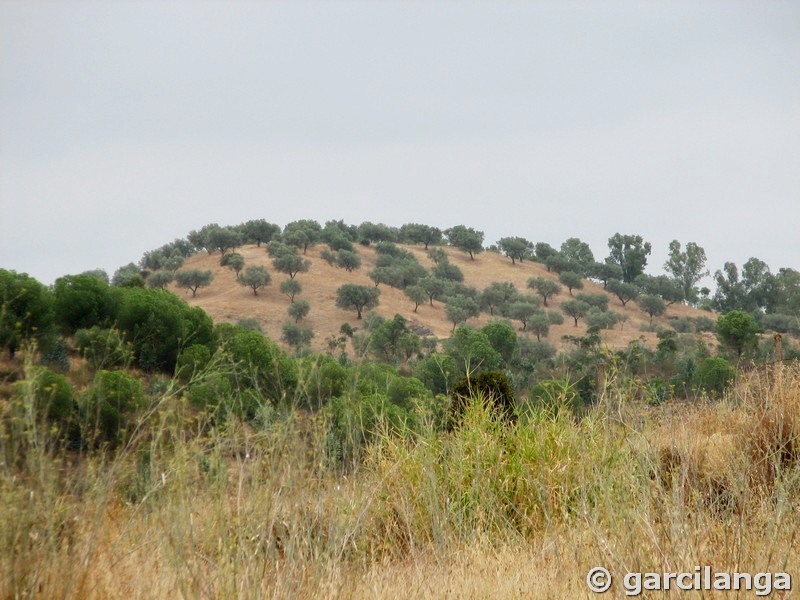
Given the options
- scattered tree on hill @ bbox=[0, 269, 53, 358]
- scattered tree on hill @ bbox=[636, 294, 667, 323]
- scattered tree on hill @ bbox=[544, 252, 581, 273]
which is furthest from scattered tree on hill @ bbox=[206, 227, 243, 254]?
scattered tree on hill @ bbox=[0, 269, 53, 358]

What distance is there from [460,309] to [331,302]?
38.6 ft

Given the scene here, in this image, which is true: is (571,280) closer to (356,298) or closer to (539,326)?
(539,326)

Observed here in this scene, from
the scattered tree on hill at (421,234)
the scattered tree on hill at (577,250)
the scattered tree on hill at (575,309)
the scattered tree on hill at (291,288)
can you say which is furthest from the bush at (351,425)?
the scattered tree on hill at (577,250)

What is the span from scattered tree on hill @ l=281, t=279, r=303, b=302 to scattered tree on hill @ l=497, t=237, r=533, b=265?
40.9 m

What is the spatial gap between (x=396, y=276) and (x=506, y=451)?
67360mm

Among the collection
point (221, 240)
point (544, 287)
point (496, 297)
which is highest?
point (221, 240)

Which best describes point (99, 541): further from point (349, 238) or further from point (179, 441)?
point (349, 238)

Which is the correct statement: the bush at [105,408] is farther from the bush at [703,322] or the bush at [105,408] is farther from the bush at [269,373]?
the bush at [703,322]

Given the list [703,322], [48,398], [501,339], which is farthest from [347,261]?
[48,398]

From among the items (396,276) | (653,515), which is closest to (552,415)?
(653,515)

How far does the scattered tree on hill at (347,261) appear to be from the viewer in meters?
77.2

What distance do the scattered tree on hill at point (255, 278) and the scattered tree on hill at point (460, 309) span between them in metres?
16.5

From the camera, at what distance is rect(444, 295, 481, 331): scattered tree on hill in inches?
2557

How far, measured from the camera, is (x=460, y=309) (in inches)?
2586
